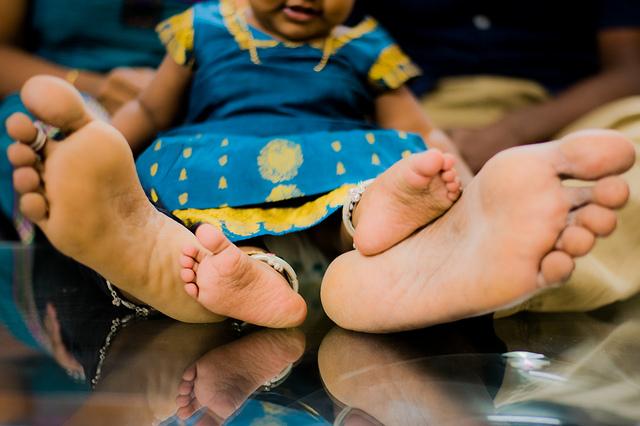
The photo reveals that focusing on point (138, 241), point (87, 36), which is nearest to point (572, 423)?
point (138, 241)

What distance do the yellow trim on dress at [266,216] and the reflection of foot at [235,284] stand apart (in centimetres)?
8

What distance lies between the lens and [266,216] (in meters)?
0.72

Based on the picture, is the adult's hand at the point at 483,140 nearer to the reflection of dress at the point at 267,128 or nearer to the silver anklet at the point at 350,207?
the reflection of dress at the point at 267,128

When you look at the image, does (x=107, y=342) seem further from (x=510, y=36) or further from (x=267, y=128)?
(x=510, y=36)

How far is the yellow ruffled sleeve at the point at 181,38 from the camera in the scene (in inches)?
33.9

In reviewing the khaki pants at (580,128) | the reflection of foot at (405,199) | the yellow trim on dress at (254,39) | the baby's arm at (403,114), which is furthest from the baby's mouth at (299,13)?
the khaki pants at (580,128)

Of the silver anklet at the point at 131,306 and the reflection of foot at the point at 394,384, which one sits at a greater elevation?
the reflection of foot at the point at 394,384

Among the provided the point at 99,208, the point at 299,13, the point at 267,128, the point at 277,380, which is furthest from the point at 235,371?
the point at 299,13

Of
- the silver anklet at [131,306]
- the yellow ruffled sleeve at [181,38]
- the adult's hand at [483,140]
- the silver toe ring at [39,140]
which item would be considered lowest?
the adult's hand at [483,140]

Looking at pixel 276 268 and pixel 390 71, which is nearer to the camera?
pixel 276 268

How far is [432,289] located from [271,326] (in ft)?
0.48

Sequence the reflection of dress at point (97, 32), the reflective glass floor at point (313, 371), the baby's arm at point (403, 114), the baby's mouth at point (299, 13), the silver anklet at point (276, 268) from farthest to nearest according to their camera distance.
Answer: the reflection of dress at point (97, 32)
the baby's arm at point (403, 114)
the baby's mouth at point (299, 13)
the silver anklet at point (276, 268)
the reflective glass floor at point (313, 371)

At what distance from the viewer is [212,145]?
76cm

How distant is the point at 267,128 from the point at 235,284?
10.4 inches
